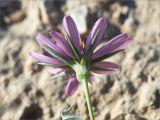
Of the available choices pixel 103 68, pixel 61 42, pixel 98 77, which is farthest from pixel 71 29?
pixel 98 77

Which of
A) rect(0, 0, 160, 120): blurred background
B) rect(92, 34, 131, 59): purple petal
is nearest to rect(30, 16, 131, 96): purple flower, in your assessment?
rect(92, 34, 131, 59): purple petal

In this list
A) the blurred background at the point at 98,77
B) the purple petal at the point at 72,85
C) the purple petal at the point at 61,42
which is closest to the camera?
the purple petal at the point at 61,42

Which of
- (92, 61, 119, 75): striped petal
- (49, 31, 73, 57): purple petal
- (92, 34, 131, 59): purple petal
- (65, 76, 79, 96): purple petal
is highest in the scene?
(49, 31, 73, 57): purple petal

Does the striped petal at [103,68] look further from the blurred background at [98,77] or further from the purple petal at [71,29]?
the blurred background at [98,77]

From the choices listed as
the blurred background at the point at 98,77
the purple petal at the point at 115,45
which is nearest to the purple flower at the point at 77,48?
the purple petal at the point at 115,45

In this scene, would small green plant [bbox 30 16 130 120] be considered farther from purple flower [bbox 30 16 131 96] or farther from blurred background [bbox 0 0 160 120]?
blurred background [bbox 0 0 160 120]

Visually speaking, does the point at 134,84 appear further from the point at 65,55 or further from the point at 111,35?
the point at 65,55
